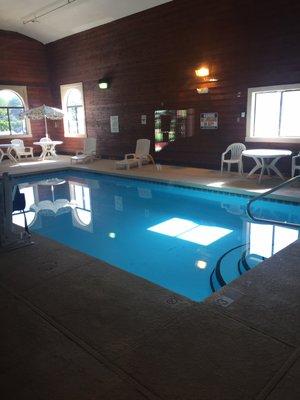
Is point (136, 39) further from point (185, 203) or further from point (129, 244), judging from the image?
point (129, 244)

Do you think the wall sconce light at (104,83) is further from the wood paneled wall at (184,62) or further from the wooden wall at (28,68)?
the wooden wall at (28,68)

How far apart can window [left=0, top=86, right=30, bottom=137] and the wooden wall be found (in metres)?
0.23

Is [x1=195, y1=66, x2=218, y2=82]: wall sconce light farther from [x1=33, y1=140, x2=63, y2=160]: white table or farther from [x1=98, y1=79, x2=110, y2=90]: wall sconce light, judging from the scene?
[x1=33, y1=140, x2=63, y2=160]: white table

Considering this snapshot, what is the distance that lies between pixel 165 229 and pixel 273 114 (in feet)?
13.0

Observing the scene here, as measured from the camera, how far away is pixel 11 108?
1209cm

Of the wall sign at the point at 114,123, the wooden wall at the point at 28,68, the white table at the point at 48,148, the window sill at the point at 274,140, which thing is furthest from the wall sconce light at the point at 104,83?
the window sill at the point at 274,140

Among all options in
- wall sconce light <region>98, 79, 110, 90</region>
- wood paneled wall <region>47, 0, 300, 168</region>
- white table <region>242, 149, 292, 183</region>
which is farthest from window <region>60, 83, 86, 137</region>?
white table <region>242, 149, 292, 183</region>

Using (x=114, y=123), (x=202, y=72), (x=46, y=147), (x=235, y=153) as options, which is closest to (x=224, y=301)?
(x=235, y=153)

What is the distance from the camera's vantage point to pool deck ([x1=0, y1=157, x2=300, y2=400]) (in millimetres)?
1683

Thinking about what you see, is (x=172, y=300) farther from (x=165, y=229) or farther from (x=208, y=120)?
(x=208, y=120)

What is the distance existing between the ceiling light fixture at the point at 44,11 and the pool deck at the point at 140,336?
8.40 meters

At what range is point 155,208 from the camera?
20.6 feet

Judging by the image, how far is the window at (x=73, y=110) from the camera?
1210 cm

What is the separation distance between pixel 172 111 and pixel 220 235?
5.10 meters
